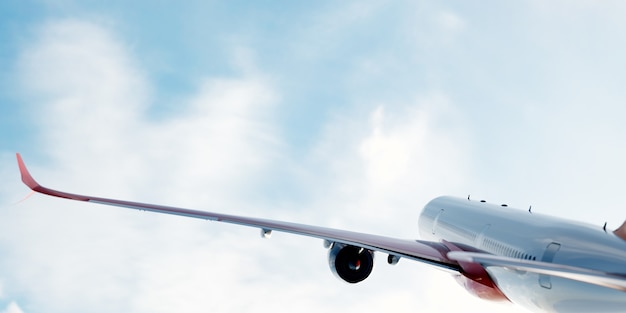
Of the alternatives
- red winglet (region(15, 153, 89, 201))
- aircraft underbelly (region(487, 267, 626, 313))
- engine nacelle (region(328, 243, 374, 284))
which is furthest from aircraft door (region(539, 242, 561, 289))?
red winglet (region(15, 153, 89, 201))

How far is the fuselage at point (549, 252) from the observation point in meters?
13.2

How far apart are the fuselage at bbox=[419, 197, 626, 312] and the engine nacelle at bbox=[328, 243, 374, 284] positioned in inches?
176

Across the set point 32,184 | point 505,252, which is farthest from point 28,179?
point 505,252

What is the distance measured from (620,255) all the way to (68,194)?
16.4 metres

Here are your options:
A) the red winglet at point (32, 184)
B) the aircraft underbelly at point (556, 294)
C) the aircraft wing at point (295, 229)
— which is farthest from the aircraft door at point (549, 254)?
the red winglet at point (32, 184)

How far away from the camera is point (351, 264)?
20.5m

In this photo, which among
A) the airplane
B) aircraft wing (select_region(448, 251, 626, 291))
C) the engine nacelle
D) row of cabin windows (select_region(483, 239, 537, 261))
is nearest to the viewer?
aircraft wing (select_region(448, 251, 626, 291))

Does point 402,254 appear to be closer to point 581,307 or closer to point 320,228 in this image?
point 320,228

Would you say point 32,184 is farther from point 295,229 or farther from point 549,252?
point 549,252

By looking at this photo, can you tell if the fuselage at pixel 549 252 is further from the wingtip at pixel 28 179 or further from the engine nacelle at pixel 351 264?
the wingtip at pixel 28 179

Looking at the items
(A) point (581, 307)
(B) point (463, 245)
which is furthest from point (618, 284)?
(B) point (463, 245)

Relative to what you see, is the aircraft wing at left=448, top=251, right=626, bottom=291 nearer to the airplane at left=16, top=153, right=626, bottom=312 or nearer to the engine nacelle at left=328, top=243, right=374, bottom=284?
the airplane at left=16, top=153, right=626, bottom=312

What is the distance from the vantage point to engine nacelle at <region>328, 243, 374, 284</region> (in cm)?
2041

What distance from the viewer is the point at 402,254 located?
64.7 ft
